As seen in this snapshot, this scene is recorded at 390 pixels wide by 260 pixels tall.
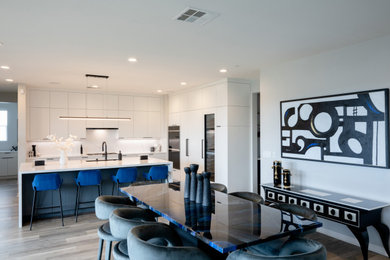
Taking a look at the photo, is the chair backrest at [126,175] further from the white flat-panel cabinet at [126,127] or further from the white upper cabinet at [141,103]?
A: the white upper cabinet at [141,103]

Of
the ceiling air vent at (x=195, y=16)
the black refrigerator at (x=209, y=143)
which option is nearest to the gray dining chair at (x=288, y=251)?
the ceiling air vent at (x=195, y=16)

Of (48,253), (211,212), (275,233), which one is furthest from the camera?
(48,253)

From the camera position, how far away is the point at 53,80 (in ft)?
21.3

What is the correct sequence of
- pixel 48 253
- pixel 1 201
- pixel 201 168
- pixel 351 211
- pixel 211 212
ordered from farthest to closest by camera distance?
1. pixel 201 168
2. pixel 1 201
3. pixel 48 253
4. pixel 351 211
5. pixel 211 212

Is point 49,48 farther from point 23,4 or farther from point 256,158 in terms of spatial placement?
point 256,158

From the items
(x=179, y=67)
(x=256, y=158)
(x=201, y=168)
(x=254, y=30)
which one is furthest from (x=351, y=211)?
(x=201, y=168)

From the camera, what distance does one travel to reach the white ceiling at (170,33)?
2.72 m

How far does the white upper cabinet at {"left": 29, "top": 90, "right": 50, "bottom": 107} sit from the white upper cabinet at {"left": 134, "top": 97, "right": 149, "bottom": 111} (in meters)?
2.43

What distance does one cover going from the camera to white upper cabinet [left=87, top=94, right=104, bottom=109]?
8031 mm

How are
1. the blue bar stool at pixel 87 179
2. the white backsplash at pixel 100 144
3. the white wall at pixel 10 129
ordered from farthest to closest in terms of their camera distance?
1. the white wall at pixel 10 129
2. the white backsplash at pixel 100 144
3. the blue bar stool at pixel 87 179

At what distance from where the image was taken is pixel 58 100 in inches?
301

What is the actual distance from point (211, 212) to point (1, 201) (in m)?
5.99

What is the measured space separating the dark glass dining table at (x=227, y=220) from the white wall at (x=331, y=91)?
206 centimetres

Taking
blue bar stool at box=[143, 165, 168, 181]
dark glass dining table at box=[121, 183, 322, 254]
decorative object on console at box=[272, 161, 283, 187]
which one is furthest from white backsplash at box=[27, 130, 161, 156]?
dark glass dining table at box=[121, 183, 322, 254]
